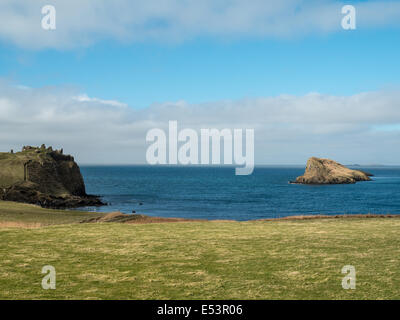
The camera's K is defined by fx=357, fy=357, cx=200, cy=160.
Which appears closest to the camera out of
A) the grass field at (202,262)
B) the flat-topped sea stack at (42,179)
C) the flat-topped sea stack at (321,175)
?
the grass field at (202,262)

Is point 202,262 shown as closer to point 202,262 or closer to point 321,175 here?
point 202,262

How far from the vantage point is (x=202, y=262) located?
12305 millimetres

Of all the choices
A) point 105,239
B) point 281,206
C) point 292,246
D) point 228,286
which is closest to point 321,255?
point 292,246

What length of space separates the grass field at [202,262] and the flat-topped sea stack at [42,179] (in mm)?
72662

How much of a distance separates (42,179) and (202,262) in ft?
301

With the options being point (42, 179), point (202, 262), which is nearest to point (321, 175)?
point (42, 179)

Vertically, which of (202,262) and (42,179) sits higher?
(202,262)

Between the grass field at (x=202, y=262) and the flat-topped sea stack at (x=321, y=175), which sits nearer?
the grass field at (x=202, y=262)

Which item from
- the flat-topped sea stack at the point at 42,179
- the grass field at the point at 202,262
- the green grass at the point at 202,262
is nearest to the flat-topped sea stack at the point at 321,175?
the flat-topped sea stack at the point at 42,179

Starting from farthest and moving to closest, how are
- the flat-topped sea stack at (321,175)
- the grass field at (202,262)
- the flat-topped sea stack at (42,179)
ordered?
the flat-topped sea stack at (321,175) < the flat-topped sea stack at (42,179) < the grass field at (202,262)

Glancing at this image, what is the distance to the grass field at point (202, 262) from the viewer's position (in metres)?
9.32

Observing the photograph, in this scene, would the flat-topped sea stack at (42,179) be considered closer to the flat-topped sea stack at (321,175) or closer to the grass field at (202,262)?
the grass field at (202,262)

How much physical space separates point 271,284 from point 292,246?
548cm
